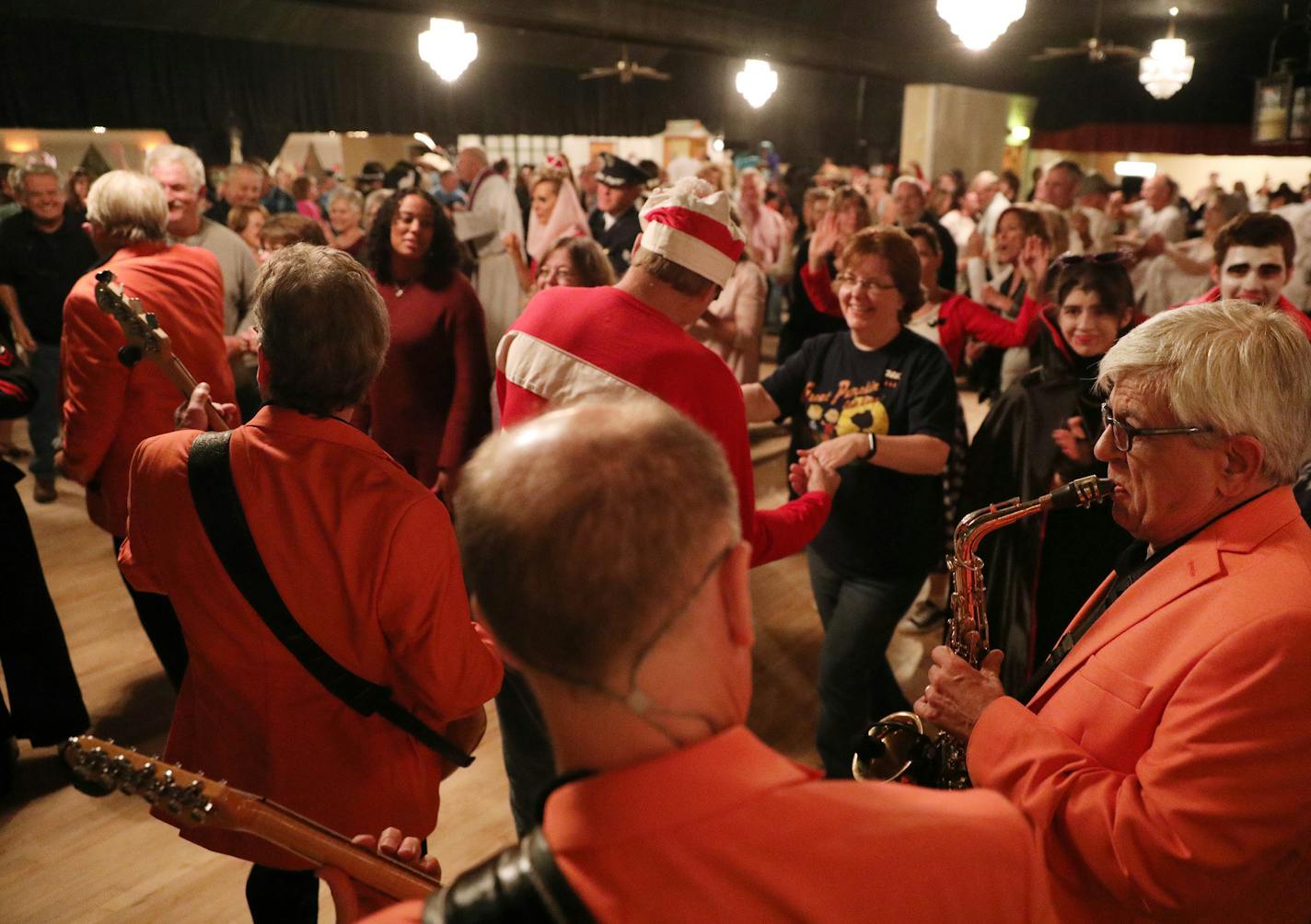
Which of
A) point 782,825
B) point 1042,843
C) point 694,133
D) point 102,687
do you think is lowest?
point 102,687

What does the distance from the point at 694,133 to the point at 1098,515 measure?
13.4 m

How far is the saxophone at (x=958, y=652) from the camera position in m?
1.62

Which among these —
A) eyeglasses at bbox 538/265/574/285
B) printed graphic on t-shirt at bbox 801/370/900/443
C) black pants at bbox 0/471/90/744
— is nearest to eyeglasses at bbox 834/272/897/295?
printed graphic on t-shirt at bbox 801/370/900/443

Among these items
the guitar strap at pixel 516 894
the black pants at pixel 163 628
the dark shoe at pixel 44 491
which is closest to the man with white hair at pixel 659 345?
the guitar strap at pixel 516 894

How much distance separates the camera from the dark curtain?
9086mm

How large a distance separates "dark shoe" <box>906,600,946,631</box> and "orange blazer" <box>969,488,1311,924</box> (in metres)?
2.58

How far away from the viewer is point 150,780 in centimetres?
103

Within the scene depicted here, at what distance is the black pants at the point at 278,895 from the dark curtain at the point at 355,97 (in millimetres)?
9718

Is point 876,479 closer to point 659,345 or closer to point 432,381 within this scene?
point 659,345

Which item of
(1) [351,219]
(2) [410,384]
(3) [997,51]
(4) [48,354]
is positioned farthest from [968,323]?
(3) [997,51]

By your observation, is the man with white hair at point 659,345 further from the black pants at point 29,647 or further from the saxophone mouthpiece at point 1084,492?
the black pants at point 29,647

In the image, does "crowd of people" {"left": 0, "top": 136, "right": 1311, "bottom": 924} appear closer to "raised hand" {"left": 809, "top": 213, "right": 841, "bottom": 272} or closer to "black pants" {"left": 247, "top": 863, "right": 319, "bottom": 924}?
"black pants" {"left": 247, "top": 863, "right": 319, "bottom": 924}

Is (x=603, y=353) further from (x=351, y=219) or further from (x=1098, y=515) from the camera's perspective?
(x=351, y=219)

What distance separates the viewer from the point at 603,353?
67.2 inches
